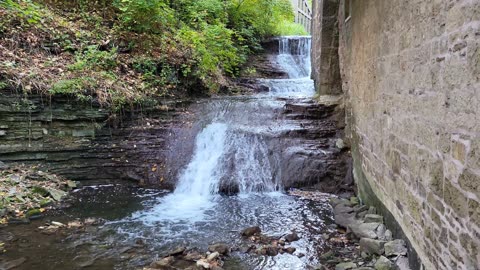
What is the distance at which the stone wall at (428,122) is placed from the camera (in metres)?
2.48

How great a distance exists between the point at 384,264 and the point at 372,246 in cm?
44

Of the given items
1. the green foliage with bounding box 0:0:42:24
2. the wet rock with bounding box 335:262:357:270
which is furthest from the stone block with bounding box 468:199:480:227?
the green foliage with bounding box 0:0:42:24

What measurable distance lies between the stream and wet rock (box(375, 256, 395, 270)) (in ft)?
2.35

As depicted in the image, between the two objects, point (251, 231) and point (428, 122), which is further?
point (251, 231)

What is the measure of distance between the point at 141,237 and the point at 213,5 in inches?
393

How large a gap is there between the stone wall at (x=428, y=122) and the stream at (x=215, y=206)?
52.7 inches

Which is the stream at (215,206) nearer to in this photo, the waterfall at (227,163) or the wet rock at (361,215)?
the waterfall at (227,163)

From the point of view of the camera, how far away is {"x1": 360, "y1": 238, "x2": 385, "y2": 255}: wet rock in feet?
13.6

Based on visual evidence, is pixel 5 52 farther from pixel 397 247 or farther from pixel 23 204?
pixel 397 247

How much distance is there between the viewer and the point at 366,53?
5773 mm

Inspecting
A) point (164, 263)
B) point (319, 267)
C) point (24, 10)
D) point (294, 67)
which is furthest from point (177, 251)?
point (294, 67)

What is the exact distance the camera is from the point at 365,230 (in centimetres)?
475

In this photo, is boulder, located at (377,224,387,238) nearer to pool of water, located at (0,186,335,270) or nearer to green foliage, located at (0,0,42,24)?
pool of water, located at (0,186,335,270)

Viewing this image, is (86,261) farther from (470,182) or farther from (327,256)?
(470,182)
